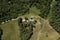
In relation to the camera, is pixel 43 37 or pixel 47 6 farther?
pixel 47 6

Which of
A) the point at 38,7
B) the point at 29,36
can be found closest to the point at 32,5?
the point at 38,7

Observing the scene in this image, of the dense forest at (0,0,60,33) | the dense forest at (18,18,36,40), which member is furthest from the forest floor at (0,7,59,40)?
the dense forest at (0,0,60,33)

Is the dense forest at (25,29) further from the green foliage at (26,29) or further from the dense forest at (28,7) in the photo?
the dense forest at (28,7)

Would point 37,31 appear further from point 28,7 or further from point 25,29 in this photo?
point 28,7

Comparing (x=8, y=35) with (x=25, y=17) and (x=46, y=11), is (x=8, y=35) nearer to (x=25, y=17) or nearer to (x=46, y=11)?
(x=25, y=17)

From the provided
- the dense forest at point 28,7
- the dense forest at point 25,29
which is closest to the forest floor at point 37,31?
the dense forest at point 25,29

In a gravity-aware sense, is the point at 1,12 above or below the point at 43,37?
above

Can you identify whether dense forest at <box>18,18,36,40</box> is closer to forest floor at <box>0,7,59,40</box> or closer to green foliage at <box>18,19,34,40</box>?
green foliage at <box>18,19,34,40</box>

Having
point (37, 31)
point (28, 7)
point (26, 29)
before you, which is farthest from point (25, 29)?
point (28, 7)
